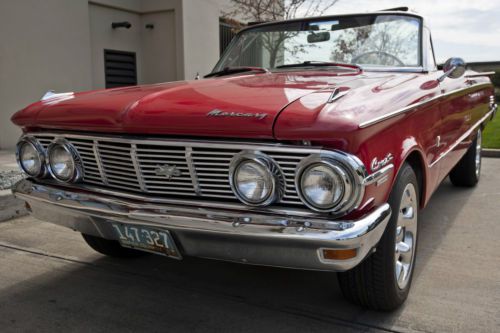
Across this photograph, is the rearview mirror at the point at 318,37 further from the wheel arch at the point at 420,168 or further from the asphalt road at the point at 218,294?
the asphalt road at the point at 218,294

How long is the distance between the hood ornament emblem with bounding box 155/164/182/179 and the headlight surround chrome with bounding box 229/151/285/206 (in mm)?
318

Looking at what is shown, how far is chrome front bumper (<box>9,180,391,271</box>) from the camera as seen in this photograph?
6.48 feet

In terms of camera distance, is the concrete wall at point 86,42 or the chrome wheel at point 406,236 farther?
the concrete wall at point 86,42

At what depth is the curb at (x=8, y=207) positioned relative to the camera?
14.9ft

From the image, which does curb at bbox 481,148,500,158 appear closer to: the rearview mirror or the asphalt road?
the asphalt road

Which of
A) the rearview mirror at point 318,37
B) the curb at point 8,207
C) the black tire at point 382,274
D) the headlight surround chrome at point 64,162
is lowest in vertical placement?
the curb at point 8,207

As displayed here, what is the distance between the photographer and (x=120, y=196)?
2500mm

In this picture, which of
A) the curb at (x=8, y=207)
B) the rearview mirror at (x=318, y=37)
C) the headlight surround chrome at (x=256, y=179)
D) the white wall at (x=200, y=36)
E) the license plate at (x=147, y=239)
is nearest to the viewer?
the headlight surround chrome at (x=256, y=179)

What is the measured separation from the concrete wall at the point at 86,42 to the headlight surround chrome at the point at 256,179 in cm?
696

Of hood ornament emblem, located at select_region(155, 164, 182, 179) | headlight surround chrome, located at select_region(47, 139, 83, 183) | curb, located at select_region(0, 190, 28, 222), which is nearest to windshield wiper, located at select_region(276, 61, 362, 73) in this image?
hood ornament emblem, located at select_region(155, 164, 182, 179)

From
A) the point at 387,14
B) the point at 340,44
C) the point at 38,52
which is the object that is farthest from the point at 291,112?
the point at 38,52

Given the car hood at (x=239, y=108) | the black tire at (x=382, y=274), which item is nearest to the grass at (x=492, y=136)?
the car hood at (x=239, y=108)

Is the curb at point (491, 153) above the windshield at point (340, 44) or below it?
below

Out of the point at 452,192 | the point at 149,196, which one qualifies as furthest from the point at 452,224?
the point at 149,196
